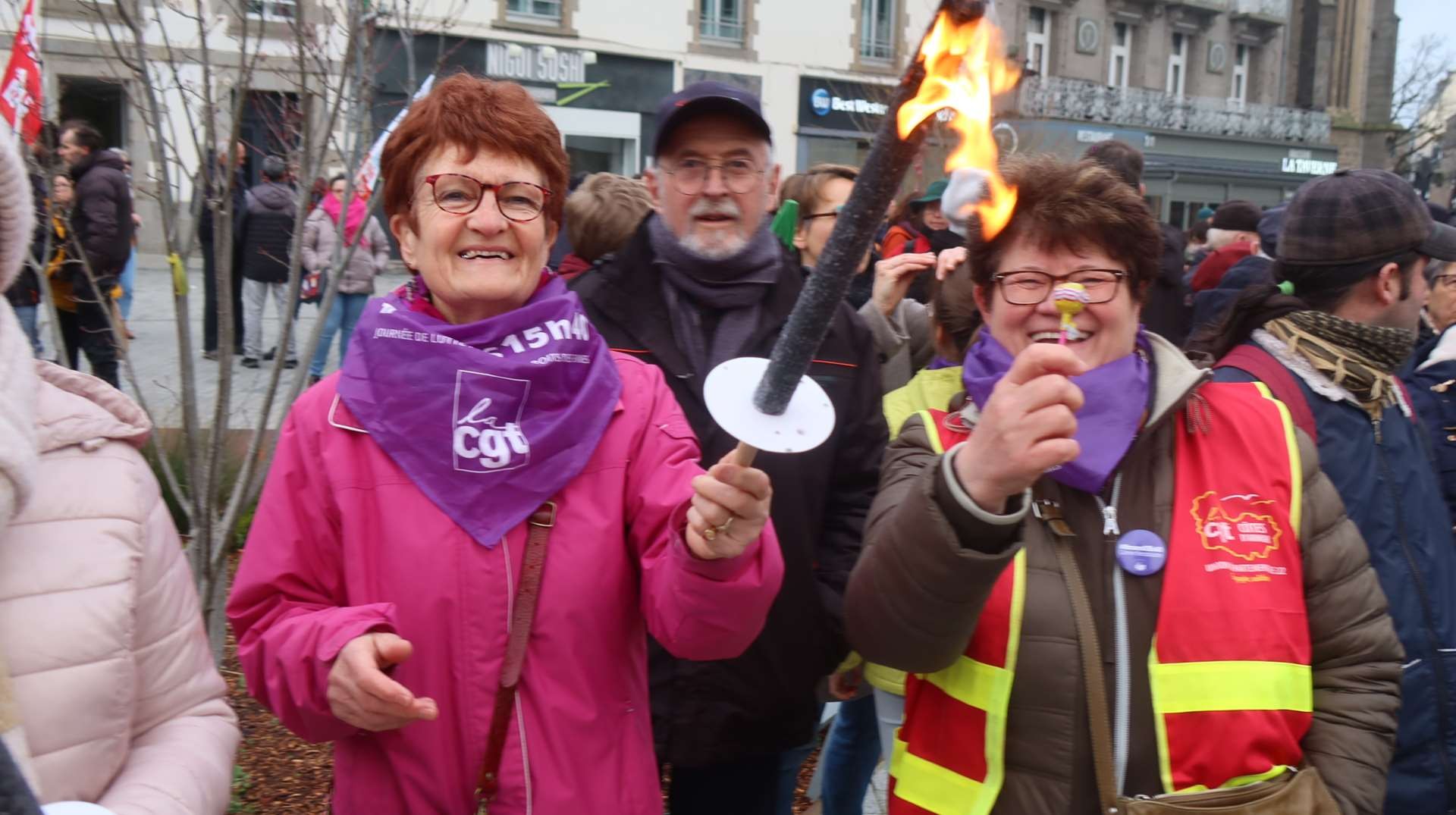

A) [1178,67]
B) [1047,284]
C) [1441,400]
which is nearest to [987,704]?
[1047,284]

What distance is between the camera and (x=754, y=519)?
5.16 ft

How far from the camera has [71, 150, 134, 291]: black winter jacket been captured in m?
7.54

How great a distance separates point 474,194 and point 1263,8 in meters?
40.8

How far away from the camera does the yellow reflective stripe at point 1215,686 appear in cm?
191

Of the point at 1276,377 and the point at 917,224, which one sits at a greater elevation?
the point at 917,224

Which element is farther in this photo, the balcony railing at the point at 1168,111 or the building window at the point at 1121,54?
the building window at the point at 1121,54

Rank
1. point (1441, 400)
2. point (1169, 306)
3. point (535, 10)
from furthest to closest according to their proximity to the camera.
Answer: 1. point (535, 10)
2. point (1169, 306)
3. point (1441, 400)

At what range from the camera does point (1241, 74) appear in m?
37.1

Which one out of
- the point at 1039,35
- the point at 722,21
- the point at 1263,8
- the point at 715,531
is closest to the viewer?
the point at 715,531

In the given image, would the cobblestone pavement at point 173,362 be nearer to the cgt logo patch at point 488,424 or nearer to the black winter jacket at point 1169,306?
the cgt logo patch at point 488,424

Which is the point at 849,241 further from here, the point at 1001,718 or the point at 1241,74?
the point at 1241,74

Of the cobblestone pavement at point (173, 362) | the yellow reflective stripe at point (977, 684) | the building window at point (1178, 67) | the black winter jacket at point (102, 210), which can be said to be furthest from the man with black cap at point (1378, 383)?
the building window at point (1178, 67)

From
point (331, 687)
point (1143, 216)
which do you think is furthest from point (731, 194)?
point (331, 687)

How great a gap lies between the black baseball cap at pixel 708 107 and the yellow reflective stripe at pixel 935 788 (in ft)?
4.63
